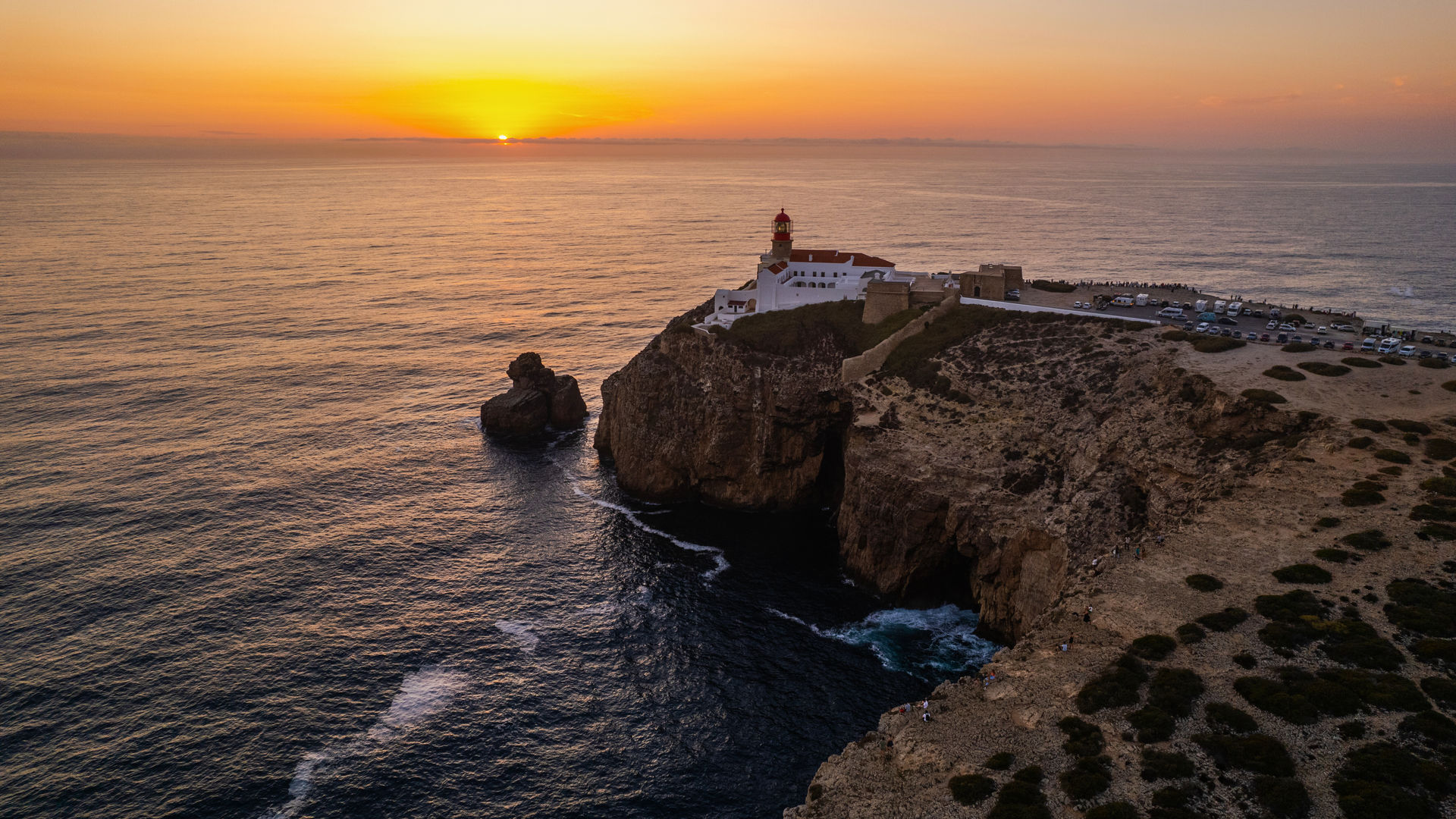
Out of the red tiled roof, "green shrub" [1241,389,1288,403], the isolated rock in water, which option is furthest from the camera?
the red tiled roof

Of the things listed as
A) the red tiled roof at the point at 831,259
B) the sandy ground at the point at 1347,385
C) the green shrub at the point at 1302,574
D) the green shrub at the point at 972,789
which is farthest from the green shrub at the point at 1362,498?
the red tiled roof at the point at 831,259

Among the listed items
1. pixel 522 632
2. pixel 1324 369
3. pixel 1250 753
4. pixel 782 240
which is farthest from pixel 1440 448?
pixel 782 240

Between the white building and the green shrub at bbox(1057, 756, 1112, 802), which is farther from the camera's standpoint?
the white building

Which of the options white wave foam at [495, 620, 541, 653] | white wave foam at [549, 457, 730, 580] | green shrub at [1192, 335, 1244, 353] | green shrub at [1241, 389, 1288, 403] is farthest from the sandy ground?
white wave foam at [495, 620, 541, 653]

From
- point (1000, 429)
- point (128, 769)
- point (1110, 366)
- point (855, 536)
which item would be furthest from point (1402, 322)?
point (128, 769)

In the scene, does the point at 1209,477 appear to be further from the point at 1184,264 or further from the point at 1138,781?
the point at 1184,264

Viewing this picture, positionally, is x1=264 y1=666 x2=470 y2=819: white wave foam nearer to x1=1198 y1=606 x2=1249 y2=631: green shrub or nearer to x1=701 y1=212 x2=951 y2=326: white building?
x1=1198 y1=606 x2=1249 y2=631: green shrub
